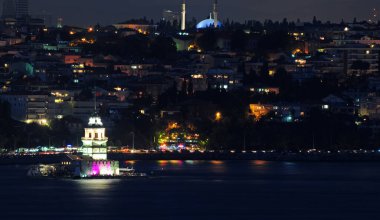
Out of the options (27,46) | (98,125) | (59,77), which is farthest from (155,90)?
(98,125)

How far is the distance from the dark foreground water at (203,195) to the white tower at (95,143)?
1.57 m

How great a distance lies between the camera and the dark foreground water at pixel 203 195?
59.9 metres

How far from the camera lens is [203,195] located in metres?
66.6

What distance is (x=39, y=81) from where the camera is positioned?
104m

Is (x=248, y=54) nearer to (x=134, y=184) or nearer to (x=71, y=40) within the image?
(x=71, y=40)

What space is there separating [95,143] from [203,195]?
25.1 ft

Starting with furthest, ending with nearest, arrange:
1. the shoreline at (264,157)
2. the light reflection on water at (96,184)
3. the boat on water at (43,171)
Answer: the shoreline at (264,157)
the boat on water at (43,171)
the light reflection on water at (96,184)

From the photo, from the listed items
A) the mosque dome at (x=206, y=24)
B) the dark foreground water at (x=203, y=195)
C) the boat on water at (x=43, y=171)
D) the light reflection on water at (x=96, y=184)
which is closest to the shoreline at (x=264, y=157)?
the dark foreground water at (x=203, y=195)

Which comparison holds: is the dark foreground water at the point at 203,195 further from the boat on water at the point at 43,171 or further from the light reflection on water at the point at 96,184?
the boat on water at the point at 43,171

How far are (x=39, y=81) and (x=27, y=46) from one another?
531 inches

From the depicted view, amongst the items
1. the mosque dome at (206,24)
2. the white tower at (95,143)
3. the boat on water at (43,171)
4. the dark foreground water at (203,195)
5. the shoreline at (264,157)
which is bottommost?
the dark foreground water at (203,195)

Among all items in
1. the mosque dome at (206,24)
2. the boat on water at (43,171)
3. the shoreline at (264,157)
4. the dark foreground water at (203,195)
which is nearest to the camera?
the dark foreground water at (203,195)

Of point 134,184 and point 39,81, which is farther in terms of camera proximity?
point 39,81

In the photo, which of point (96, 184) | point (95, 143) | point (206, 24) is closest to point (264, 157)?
point (95, 143)
